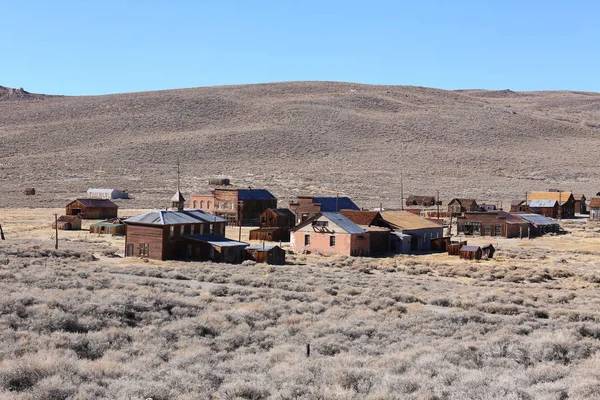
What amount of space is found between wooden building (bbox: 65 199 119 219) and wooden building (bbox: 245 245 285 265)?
3245cm

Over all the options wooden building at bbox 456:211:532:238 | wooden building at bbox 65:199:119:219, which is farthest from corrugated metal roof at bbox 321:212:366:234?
wooden building at bbox 65:199:119:219

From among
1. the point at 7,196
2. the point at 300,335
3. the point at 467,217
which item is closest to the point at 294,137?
the point at 7,196

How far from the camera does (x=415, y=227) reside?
48.4 m

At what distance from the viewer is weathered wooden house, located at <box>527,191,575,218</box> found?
76.7 metres

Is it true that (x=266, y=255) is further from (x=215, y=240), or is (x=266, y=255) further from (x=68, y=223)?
(x=68, y=223)

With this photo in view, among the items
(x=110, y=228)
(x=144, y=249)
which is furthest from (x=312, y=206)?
(x=144, y=249)

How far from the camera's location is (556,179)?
112m

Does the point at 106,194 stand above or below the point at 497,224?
above

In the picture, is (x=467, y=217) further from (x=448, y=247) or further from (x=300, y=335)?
(x=300, y=335)

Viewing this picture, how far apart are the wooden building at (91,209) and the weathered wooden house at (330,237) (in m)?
28.6

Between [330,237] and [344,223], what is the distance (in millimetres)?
1389

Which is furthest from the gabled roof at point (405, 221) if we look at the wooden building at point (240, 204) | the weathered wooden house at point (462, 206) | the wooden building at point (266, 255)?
the weathered wooden house at point (462, 206)

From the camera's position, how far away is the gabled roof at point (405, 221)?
47931 millimetres

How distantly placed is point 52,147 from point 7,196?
4027 centimetres
